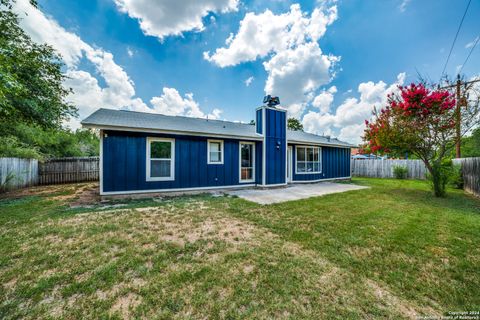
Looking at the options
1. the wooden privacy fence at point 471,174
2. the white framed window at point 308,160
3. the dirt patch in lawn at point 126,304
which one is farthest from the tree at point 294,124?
the dirt patch in lawn at point 126,304

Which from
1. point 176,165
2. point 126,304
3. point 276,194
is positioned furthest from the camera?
point 276,194

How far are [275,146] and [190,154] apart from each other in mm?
4307

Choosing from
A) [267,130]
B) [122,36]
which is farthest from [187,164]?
[122,36]

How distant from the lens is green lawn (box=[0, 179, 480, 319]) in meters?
1.82

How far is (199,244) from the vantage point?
10.3ft

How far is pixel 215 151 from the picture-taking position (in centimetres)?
830

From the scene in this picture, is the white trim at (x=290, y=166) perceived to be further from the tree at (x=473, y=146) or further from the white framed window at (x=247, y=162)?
the tree at (x=473, y=146)

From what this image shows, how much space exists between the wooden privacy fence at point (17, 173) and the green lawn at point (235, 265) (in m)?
4.68

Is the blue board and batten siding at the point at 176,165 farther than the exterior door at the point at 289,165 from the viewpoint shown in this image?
No

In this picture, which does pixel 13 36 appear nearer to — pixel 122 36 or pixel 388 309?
pixel 122 36

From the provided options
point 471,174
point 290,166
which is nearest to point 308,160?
point 290,166

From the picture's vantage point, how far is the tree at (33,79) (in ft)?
23.4

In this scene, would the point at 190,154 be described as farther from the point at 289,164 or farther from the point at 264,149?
the point at 289,164

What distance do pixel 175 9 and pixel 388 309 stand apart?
433 inches
